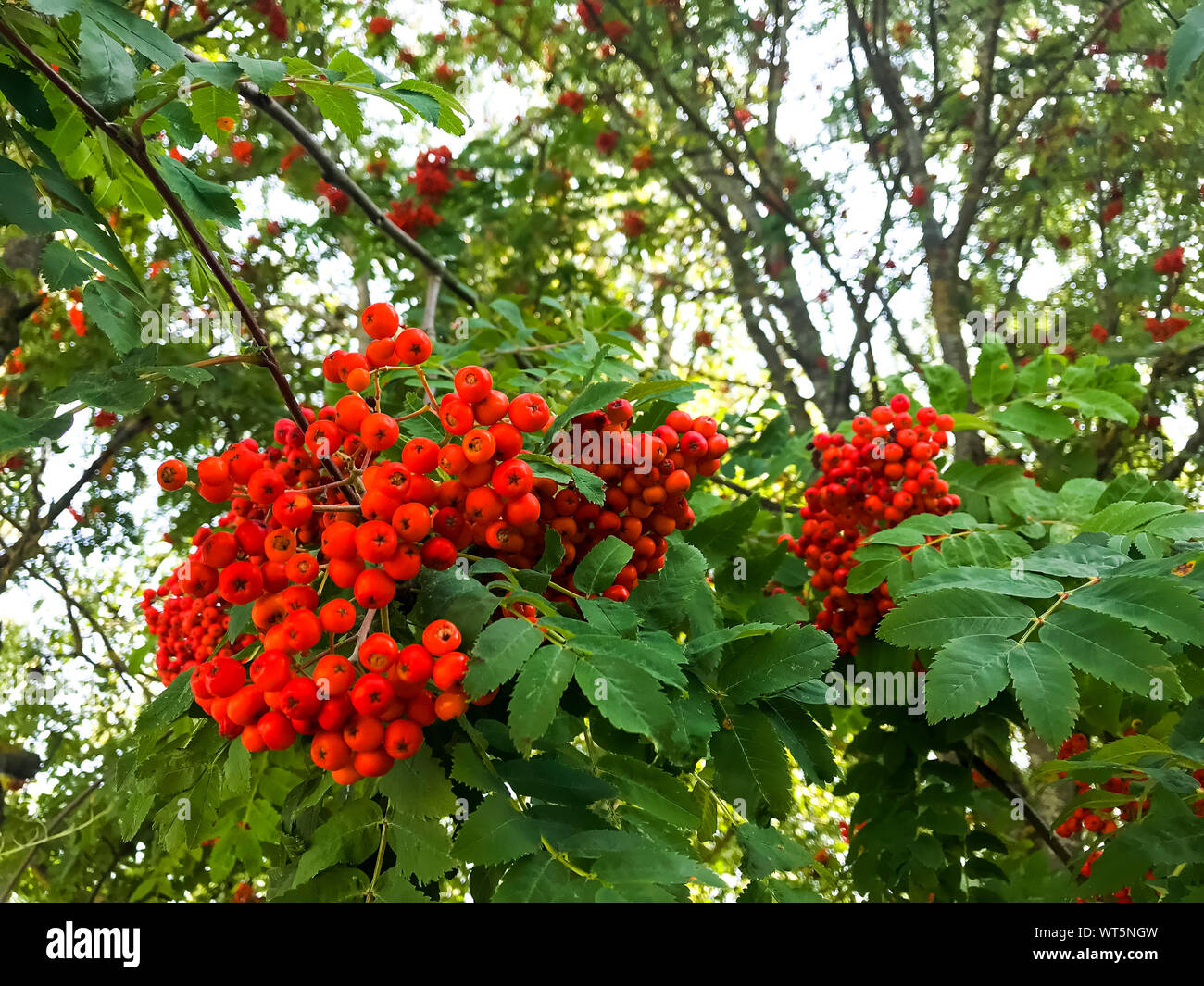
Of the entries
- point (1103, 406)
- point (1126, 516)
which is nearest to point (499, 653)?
point (1126, 516)

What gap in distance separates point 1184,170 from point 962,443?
2.62 metres

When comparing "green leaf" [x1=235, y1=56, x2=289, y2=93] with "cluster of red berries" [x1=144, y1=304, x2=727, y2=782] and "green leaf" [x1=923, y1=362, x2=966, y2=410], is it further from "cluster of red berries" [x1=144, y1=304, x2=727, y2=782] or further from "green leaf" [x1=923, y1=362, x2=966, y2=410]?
"green leaf" [x1=923, y1=362, x2=966, y2=410]

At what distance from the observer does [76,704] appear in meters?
3.83

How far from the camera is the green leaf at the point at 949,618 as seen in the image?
53.9 inches

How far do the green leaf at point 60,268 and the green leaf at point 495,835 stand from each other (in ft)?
→ 3.33

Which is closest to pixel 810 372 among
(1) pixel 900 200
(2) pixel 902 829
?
(1) pixel 900 200

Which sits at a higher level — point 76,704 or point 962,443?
point 962,443

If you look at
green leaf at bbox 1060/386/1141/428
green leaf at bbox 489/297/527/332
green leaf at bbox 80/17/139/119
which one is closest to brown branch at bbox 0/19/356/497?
green leaf at bbox 80/17/139/119

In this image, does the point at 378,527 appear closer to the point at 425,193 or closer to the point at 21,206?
the point at 21,206

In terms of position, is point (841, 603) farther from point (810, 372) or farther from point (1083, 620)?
point (810, 372)

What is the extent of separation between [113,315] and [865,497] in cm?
180

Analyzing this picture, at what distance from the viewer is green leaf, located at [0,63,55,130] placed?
1233mm

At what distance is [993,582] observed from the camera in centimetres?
145

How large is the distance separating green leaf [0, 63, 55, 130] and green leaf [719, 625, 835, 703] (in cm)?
146
